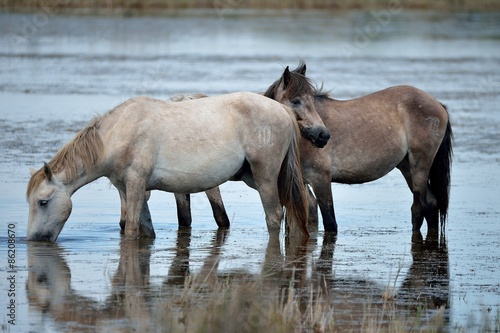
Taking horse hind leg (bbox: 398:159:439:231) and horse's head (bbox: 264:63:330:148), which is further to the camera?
horse hind leg (bbox: 398:159:439:231)

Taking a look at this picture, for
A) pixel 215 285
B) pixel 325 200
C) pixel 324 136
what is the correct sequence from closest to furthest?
pixel 215 285, pixel 324 136, pixel 325 200

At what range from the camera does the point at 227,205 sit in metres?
11.3

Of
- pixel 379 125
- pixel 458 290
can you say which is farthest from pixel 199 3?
pixel 458 290

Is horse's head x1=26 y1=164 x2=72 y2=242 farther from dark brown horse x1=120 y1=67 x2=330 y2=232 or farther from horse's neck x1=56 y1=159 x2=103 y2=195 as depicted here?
dark brown horse x1=120 y1=67 x2=330 y2=232

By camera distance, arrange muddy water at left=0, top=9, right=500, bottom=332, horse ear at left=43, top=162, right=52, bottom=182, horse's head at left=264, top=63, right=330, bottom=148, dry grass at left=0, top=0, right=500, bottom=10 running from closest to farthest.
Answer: muddy water at left=0, top=9, right=500, bottom=332 → horse ear at left=43, top=162, right=52, bottom=182 → horse's head at left=264, top=63, right=330, bottom=148 → dry grass at left=0, top=0, right=500, bottom=10

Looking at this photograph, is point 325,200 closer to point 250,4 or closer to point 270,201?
point 270,201

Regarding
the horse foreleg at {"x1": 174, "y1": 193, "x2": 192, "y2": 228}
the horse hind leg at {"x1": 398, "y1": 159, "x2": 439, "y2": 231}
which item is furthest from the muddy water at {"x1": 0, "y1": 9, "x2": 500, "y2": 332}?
the horse hind leg at {"x1": 398, "y1": 159, "x2": 439, "y2": 231}

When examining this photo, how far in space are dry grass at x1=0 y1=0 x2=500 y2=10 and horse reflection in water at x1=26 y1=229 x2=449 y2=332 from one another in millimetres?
33316

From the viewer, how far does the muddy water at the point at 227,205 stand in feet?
23.3

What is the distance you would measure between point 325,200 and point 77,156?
97.8 inches

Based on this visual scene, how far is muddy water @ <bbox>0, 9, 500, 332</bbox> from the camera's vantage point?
709 centimetres

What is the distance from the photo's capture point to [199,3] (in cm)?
4691

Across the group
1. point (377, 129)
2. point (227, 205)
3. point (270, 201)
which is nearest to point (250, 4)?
point (227, 205)

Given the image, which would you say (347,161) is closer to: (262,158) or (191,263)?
(262,158)
